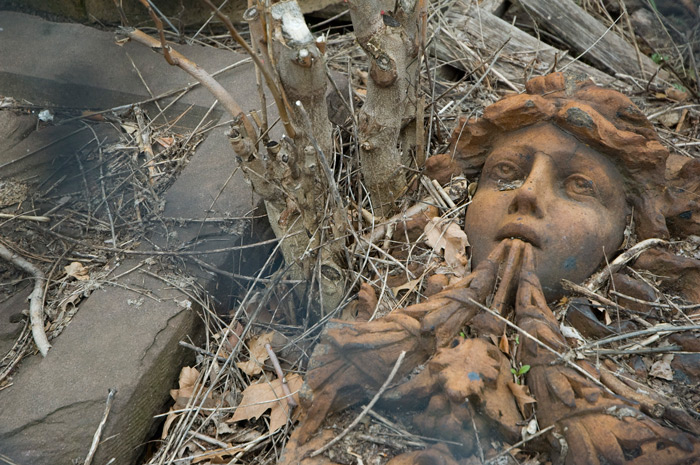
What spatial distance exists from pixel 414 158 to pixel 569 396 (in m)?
1.55

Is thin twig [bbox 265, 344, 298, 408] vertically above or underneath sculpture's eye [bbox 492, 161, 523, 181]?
underneath

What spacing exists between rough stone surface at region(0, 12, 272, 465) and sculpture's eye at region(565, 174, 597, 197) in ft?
4.86

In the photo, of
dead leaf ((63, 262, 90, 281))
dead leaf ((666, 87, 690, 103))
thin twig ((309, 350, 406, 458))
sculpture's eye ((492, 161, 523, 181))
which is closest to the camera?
thin twig ((309, 350, 406, 458))

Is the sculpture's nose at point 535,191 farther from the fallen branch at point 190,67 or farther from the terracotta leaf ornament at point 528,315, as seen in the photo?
the fallen branch at point 190,67

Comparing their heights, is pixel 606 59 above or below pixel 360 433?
above

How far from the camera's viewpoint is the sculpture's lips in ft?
6.98

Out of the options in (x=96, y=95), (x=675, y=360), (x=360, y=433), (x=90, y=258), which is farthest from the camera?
(x=96, y=95)

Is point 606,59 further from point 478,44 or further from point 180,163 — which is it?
point 180,163

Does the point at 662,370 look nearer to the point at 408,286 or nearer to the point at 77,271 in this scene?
the point at 408,286

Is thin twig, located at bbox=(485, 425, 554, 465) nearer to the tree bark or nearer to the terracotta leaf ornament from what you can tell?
the terracotta leaf ornament

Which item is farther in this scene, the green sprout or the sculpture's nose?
the sculpture's nose

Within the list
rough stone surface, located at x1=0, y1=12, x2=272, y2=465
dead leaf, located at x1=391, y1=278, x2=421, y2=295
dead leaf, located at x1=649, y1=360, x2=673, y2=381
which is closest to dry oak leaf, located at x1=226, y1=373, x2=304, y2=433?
rough stone surface, located at x1=0, y1=12, x2=272, y2=465

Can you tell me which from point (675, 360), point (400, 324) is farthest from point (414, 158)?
point (675, 360)

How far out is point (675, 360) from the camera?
2.00 meters
